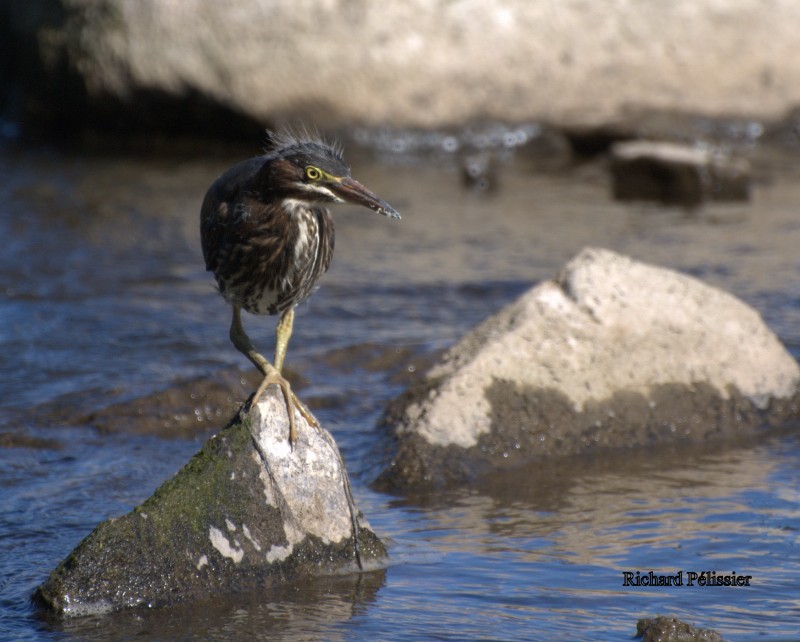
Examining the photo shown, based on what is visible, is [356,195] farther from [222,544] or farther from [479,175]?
[479,175]

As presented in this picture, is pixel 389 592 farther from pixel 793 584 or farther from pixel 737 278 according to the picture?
pixel 737 278

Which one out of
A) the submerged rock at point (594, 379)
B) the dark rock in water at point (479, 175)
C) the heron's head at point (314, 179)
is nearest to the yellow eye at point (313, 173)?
the heron's head at point (314, 179)

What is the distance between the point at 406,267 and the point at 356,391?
237cm

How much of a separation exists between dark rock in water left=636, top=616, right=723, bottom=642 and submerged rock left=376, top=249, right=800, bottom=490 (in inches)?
62.5

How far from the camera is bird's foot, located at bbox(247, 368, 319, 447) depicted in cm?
444

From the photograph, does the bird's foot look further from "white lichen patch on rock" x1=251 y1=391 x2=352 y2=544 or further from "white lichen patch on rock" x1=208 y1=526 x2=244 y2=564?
"white lichen patch on rock" x1=208 y1=526 x2=244 y2=564

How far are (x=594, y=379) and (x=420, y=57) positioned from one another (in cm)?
664

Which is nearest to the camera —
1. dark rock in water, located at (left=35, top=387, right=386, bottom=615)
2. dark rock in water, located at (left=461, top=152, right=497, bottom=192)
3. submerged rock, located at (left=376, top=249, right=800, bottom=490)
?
dark rock in water, located at (left=35, top=387, right=386, bottom=615)

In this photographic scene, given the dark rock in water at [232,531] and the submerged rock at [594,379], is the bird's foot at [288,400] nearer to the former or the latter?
the dark rock in water at [232,531]

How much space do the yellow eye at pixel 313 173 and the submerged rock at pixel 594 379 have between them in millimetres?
1579

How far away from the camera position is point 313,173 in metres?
4.22

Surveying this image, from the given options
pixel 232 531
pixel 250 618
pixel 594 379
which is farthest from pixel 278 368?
pixel 594 379

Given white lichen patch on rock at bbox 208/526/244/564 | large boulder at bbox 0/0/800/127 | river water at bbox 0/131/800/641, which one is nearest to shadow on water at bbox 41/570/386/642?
river water at bbox 0/131/800/641

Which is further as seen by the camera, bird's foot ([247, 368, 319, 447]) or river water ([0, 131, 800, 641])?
bird's foot ([247, 368, 319, 447])
